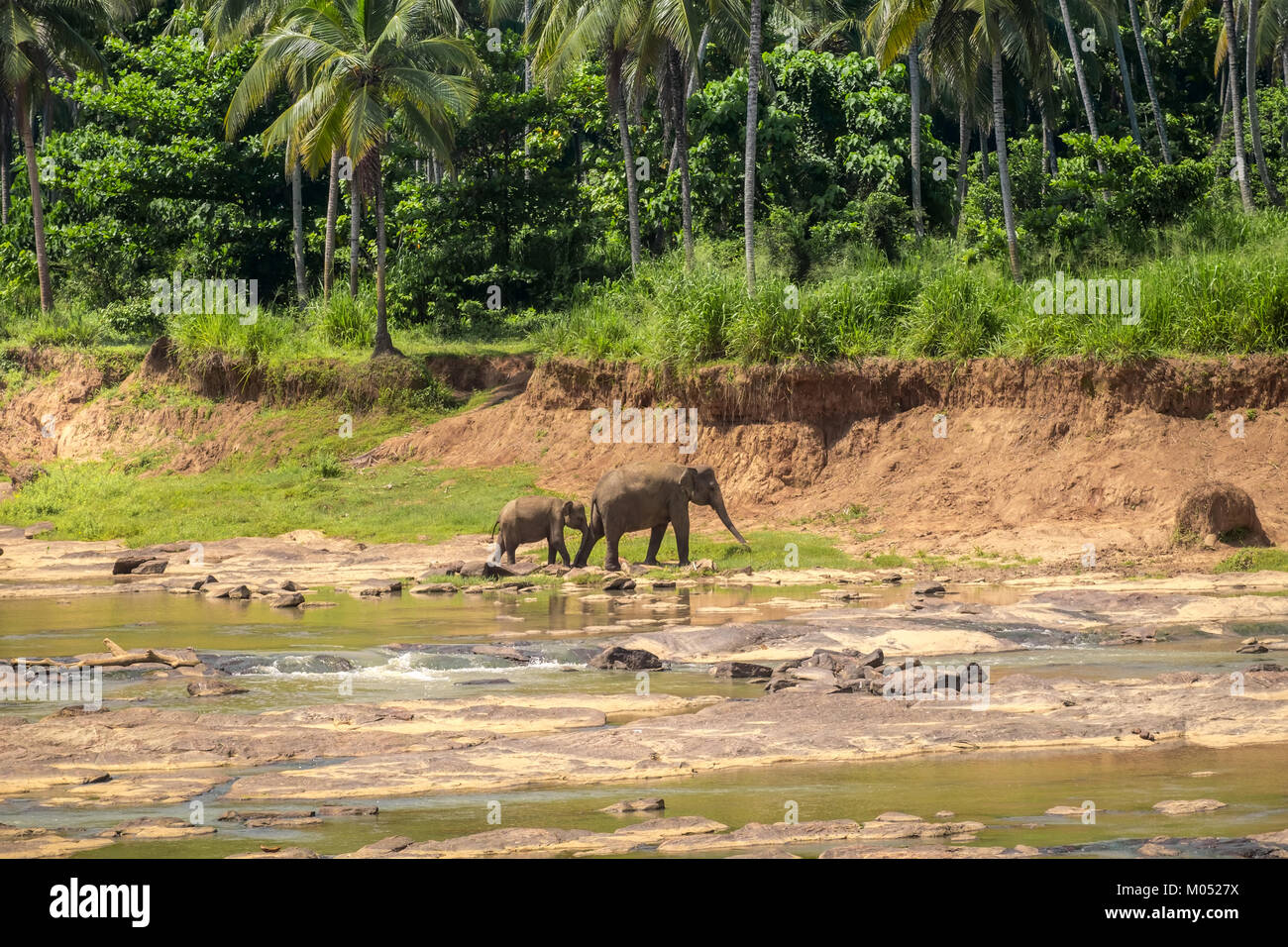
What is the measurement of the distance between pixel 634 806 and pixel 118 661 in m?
6.61

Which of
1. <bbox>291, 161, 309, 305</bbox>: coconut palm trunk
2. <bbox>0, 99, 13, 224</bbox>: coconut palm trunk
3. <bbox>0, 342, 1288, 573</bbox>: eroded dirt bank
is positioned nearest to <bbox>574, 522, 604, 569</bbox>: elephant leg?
<bbox>0, 342, 1288, 573</bbox>: eroded dirt bank

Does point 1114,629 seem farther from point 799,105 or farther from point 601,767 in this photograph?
point 799,105

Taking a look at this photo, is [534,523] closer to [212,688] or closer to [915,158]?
[212,688]

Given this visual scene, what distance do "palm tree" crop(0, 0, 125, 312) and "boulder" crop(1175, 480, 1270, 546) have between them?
28709 millimetres

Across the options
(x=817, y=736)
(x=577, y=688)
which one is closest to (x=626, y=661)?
(x=577, y=688)

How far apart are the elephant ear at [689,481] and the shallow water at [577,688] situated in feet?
8.71

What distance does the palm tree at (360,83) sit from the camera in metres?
29.4

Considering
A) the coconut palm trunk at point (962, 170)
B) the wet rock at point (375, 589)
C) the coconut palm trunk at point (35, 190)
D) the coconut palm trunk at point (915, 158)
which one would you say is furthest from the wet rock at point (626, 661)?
the coconut palm trunk at point (35, 190)

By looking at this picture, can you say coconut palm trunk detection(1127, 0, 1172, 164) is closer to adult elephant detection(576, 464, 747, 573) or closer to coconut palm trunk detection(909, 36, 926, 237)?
coconut palm trunk detection(909, 36, 926, 237)

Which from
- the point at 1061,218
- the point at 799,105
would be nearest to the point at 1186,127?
the point at 799,105

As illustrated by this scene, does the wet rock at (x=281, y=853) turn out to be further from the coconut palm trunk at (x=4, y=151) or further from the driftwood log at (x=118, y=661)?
the coconut palm trunk at (x=4, y=151)

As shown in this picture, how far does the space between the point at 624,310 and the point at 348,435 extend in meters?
6.58

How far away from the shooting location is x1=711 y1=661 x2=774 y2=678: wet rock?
12.4m

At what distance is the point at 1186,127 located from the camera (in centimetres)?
4550
